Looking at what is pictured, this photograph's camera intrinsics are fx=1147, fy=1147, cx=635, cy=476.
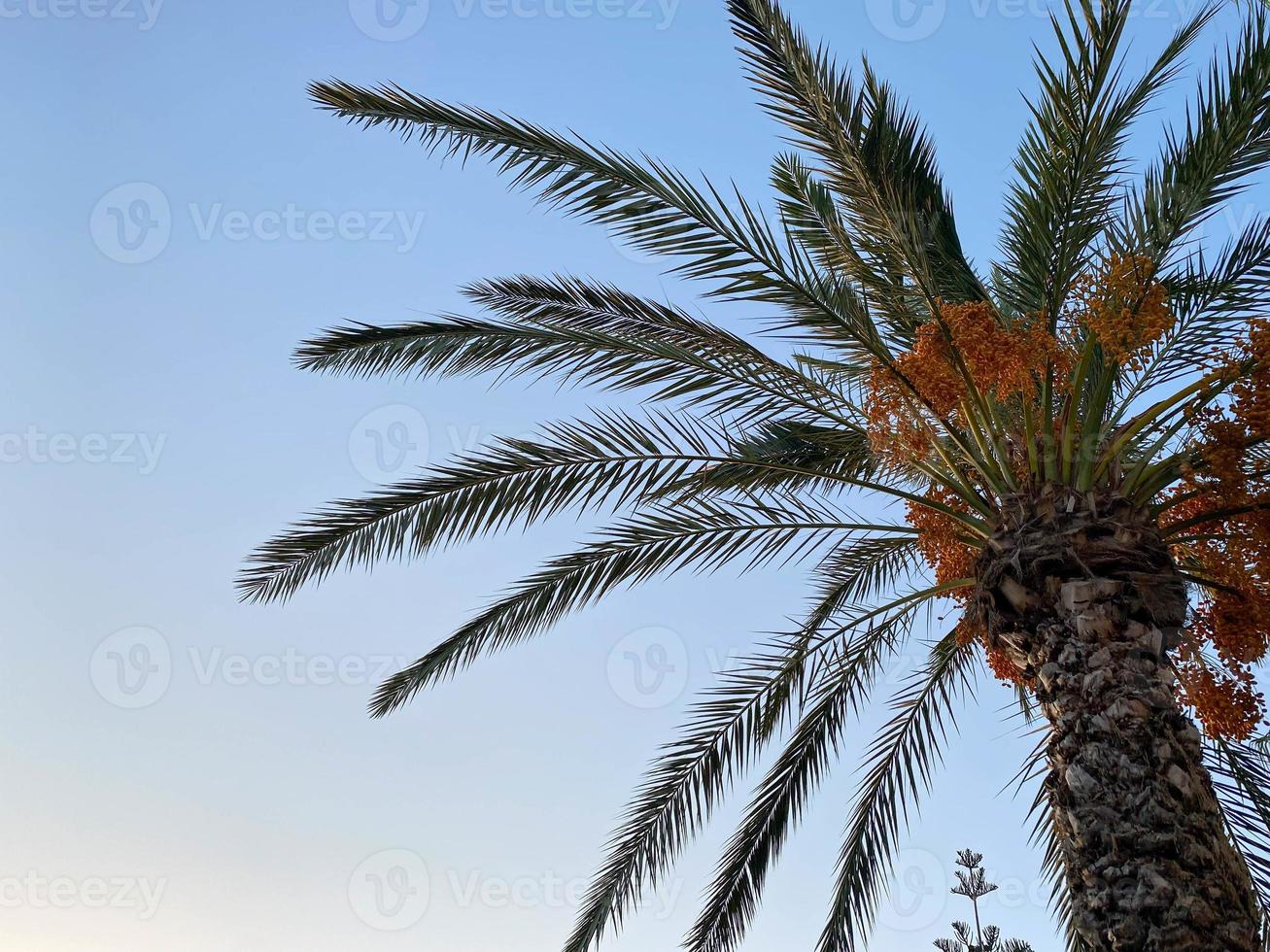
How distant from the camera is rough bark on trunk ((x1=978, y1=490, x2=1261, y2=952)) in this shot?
5.50 meters

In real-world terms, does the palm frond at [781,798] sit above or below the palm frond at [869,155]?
below

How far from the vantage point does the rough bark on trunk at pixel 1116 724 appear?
18.0 feet

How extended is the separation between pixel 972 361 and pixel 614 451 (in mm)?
2299

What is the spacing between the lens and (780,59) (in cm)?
726

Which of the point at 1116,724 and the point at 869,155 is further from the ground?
the point at 869,155

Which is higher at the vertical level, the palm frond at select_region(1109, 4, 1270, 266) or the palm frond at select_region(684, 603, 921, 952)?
the palm frond at select_region(1109, 4, 1270, 266)

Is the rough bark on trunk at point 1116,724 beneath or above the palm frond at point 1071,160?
beneath

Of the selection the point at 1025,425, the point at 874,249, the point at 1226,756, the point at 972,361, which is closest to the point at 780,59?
the point at 874,249

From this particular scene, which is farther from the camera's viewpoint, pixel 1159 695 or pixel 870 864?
pixel 870 864

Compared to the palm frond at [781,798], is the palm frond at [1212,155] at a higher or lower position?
higher

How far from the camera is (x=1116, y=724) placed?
599 cm

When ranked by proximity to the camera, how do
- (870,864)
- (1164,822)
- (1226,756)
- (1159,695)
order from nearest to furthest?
(1164,822)
(1159,695)
(1226,756)
(870,864)

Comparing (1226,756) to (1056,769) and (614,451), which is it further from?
(614,451)

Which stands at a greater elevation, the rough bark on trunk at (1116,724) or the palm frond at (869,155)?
the palm frond at (869,155)
